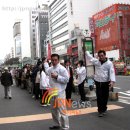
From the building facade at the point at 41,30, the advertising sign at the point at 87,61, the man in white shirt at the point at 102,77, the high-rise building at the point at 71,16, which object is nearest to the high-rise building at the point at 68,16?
the high-rise building at the point at 71,16

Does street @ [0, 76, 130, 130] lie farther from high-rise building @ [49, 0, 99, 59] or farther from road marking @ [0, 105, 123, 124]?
high-rise building @ [49, 0, 99, 59]

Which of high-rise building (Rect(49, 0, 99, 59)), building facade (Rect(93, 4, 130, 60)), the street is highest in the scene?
high-rise building (Rect(49, 0, 99, 59))

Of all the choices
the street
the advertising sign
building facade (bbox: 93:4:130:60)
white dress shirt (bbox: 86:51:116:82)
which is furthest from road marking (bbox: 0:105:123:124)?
building facade (bbox: 93:4:130:60)

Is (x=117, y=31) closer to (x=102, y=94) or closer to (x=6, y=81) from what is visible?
(x=6, y=81)

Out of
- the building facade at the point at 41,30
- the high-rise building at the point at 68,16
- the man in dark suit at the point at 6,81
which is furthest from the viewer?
the building facade at the point at 41,30

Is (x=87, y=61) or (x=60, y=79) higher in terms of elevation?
(x=87, y=61)

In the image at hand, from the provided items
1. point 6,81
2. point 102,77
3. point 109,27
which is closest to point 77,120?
point 102,77

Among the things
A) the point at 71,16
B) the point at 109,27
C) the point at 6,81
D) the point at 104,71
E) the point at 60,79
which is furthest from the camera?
the point at 71,16

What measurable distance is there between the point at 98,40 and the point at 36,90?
68139 mm

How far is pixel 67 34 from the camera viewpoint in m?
110

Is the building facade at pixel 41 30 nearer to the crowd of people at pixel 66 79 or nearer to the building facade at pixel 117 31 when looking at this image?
the building facade at pixel 117 31

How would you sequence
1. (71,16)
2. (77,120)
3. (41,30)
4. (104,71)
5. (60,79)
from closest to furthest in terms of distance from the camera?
(60,79) < (77,120) < (104,71) < (71,16) < (41,30)

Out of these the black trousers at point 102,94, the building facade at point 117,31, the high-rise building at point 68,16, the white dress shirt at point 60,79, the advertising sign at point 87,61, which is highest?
the high-rise building at point 68,16

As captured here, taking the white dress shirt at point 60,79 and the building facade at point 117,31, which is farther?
the building facade at point 117,31
